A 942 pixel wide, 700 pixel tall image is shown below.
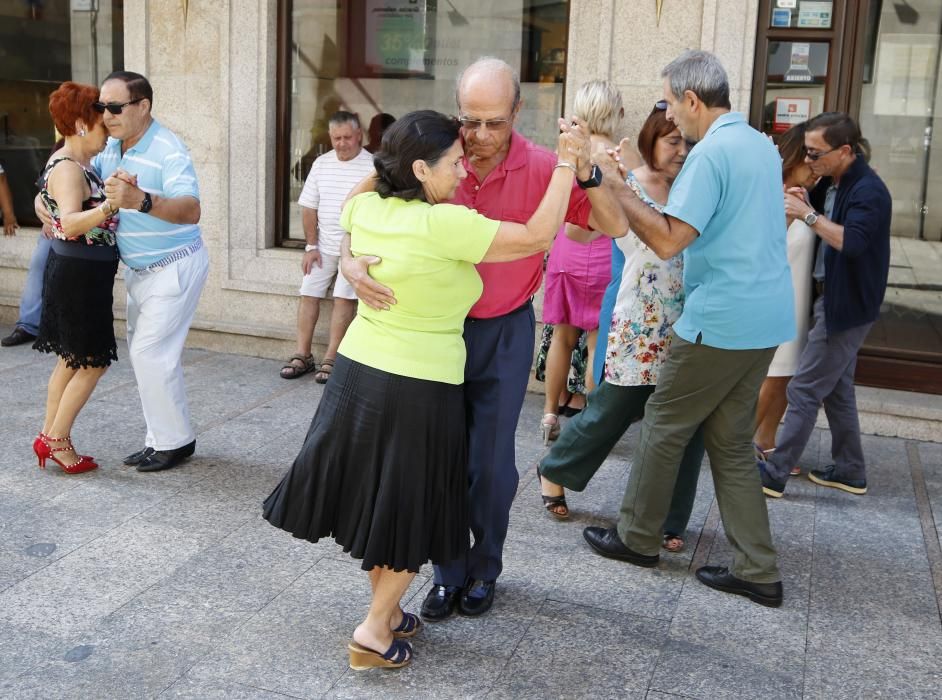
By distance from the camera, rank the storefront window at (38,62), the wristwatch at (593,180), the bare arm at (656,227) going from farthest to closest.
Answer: the storefront window at (38,62) → the bare arm at (656,227) → the wristwatch at (593,180)

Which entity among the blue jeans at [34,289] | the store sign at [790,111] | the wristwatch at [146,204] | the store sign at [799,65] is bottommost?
the blue jeans at [34,289]

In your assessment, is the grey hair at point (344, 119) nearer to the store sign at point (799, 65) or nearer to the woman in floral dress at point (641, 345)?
the store sign at point (799, 65)

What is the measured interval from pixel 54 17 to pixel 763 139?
682 cm

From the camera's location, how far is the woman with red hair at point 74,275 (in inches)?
188

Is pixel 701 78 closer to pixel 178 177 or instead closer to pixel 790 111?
pixel 178 177

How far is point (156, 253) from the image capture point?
16.2 ft

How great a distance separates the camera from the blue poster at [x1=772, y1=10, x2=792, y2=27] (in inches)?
250

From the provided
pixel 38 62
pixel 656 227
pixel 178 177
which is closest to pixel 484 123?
pixel 656 227

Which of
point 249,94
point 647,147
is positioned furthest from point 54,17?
point 647,147

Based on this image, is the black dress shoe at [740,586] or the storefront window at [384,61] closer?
the black dress shoe at [740,586]

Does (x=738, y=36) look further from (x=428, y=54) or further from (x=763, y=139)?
(x=763, y=139)

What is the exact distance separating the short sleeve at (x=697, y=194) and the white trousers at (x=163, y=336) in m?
2.46

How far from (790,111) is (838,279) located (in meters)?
1.91

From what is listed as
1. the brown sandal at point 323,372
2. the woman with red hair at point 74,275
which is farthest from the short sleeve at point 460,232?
the brown sandal at point 323,372
